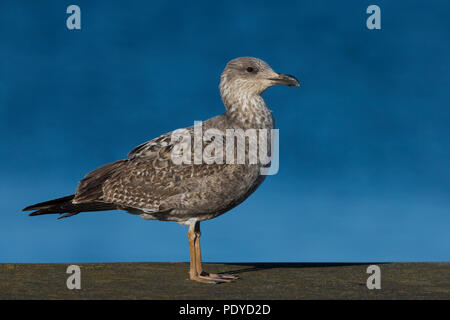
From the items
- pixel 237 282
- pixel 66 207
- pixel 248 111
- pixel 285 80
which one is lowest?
pixel 237 282

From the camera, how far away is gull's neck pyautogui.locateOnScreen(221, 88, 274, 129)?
409 inches

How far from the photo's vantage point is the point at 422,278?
429 inches

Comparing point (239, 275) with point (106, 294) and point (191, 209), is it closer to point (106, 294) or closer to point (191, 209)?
point (191, 209)

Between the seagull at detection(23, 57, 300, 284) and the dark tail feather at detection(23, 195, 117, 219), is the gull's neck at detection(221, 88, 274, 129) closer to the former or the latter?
the seagull at detection(23, 57, 300, 284)

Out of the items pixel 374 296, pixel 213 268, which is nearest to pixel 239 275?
pixel 213 268

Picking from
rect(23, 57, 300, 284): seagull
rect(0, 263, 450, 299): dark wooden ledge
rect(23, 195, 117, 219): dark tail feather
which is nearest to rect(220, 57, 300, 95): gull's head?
rect(23, 57, 300, 284): seagull

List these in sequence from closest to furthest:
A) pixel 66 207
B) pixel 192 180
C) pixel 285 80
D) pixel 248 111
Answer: pixel 192 180, pixel 248 111, pixel 285 80, pixel 66 207

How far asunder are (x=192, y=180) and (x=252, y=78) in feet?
6.97

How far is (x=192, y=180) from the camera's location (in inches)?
397

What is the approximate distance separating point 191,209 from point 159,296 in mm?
1880

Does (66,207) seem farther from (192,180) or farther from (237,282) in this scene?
(237,282)

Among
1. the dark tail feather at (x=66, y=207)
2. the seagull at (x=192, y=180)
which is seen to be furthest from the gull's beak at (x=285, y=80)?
the dark tail feather at (x=66, y=207)

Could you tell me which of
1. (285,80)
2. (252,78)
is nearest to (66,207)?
(252,78)

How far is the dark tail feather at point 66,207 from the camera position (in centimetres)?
1077
